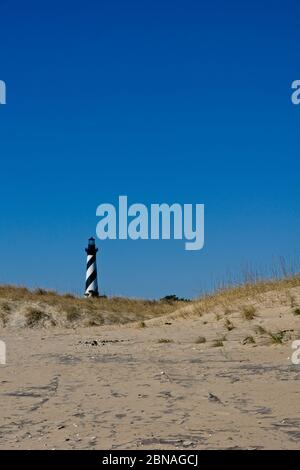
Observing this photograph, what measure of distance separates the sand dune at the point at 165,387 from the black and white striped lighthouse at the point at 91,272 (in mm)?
17375

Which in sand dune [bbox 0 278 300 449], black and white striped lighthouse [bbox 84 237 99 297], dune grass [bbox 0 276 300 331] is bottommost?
sand dune [bbox 0 278 300 449]

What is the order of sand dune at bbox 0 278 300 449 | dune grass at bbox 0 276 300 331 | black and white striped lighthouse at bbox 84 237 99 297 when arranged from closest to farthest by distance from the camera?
1. sand dune at bbox 0 278 300 449
2. dune grass at bbox 0 276 300 331
3. black and white striped lighthouse at bbox 84 237 99 297

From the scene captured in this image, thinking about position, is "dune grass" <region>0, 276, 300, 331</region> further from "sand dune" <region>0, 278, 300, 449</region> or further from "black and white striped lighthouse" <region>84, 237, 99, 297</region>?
"black and white striped lighthouse" <region>84, 237, 99, 297</region>

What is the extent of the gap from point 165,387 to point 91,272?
987 inches

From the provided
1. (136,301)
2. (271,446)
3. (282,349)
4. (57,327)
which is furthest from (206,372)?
(136,301)

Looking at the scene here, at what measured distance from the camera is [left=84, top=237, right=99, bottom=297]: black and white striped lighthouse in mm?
29891

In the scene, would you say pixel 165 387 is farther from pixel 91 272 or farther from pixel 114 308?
pixel 91 272

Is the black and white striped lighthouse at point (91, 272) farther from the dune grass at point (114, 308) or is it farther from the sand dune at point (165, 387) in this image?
the sand dune at point (165, 387)

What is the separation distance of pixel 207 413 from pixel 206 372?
2.00 m

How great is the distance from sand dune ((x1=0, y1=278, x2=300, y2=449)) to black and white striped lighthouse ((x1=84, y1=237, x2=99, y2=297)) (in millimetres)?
17375

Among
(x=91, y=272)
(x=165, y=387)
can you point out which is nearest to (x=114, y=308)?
(x=91, y=272)

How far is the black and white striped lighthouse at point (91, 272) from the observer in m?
29.9

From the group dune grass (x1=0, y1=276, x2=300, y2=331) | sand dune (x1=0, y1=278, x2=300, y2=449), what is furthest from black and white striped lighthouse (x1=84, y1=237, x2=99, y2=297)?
sand dune (x1=0, y1=278, x2=300, y2=449)

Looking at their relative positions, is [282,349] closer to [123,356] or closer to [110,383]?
[123,356]
